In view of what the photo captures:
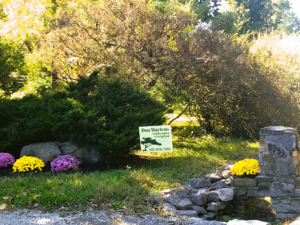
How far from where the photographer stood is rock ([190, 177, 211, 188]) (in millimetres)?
7284

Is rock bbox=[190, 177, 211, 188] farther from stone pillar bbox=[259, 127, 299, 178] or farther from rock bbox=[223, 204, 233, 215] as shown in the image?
stone pillar bbox=[259, 127, 299, 178]

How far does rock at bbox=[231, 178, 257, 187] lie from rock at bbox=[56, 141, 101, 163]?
10.5 ft

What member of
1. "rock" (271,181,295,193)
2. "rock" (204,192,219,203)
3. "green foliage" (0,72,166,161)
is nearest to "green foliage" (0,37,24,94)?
"green foliage" (0,72,166,161)

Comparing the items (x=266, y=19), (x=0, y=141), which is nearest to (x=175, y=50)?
(x=0, y=141)

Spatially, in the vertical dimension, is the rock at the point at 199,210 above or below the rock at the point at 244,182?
below

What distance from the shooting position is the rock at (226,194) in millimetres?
6688

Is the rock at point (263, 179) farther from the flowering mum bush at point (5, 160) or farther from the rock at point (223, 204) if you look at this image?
the flowering mum bush at point (5, 160)

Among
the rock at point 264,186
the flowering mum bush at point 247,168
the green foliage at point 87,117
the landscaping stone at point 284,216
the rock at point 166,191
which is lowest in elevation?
the landscaping stone at point 284,216

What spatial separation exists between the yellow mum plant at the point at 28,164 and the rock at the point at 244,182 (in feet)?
13.4

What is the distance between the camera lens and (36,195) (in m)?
5.28

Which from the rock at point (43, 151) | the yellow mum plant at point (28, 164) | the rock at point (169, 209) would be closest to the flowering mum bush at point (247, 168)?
the rock at point (169, 209)

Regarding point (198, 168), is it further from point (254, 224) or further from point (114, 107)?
point (254, 224)

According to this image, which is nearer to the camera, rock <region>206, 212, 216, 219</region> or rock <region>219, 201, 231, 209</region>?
rock <region>206, 212, 216, 219</region>

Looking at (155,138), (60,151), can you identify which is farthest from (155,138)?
(60,151)
